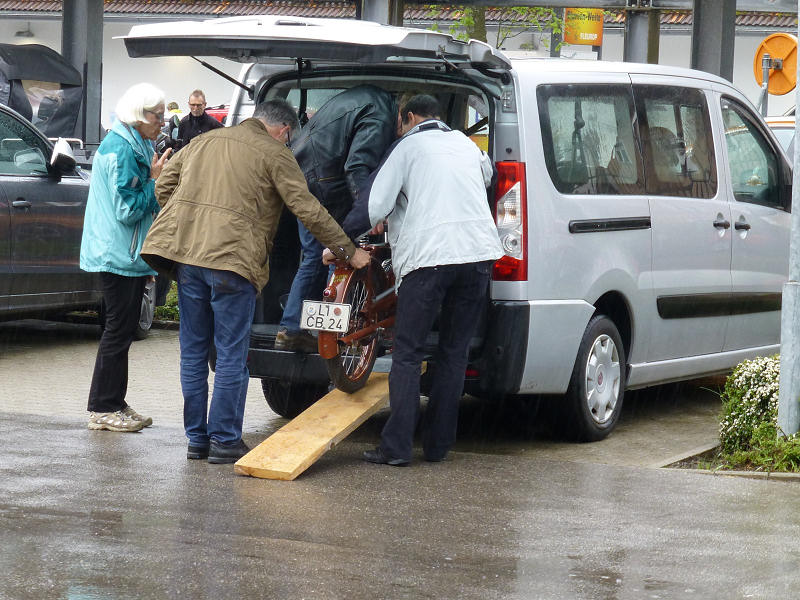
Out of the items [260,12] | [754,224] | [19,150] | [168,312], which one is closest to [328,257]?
[754,224]

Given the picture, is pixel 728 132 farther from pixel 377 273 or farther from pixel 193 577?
pixel 193 577

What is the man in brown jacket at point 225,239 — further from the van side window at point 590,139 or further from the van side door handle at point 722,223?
the van side door handle at point 722,223

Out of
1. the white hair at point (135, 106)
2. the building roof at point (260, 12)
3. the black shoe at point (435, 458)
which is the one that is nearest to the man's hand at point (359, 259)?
the black shoe at point (435, 458)

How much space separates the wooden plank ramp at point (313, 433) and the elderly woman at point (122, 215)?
106 cm

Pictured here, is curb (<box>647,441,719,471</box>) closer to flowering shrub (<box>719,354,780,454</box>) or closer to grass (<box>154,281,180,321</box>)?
flowering shrub (<box>719,354,780,454</box>)

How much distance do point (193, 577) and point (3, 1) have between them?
32.5 metres

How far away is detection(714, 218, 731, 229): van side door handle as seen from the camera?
26.8 ft

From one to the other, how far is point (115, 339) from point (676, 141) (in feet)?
10.6

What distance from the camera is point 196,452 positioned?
6840 millimetres

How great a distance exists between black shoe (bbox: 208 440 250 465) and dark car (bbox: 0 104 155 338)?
373cm

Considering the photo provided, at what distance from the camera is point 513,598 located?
181 inches

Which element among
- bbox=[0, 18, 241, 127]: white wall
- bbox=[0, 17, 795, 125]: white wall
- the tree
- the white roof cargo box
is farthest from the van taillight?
bbox=[0, 18, 241, 127]: white wall

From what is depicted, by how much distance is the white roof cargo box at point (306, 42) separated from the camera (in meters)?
6.43

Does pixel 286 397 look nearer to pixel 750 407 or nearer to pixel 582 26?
pixel 750 407
